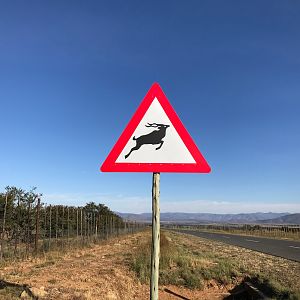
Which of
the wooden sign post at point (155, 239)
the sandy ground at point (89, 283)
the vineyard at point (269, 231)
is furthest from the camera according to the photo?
the vineyard at point (269, 231)

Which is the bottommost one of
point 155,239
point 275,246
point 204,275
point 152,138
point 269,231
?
point 269,231

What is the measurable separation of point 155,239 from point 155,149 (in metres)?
0.92

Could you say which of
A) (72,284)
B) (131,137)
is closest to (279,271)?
(72,284)

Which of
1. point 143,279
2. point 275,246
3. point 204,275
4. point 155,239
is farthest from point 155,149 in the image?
point 275,246

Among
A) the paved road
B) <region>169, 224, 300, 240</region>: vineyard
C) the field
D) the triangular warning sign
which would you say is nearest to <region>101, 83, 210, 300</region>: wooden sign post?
the triangular warning sign

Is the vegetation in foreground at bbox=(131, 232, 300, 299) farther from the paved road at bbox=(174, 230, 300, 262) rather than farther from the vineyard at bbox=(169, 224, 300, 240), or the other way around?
the vineyard at bbox=(169, 224, 300, 240)

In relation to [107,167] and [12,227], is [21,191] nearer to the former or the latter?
[12,227]

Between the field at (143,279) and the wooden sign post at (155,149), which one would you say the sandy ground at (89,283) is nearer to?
the field at (143,279)

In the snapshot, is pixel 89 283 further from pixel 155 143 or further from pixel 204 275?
pixel 155 143

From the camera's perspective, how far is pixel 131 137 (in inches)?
173

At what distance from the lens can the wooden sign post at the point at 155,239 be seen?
4211 millimetres

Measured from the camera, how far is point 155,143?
4.32m

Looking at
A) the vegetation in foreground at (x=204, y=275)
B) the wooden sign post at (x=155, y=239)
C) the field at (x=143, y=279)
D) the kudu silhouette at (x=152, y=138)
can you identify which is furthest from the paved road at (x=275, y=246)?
the kudu silhouette at (x=152, y=138)

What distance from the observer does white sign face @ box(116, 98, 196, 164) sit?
4293 mm
